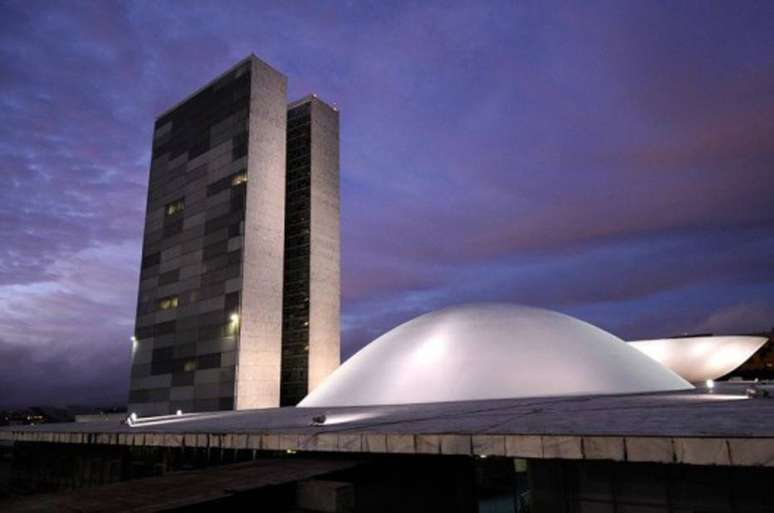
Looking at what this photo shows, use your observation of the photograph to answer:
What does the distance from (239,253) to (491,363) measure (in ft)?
105

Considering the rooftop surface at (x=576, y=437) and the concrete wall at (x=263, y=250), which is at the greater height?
the concrete wall at (x=263, y=250)

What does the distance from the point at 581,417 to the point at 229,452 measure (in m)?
18.2

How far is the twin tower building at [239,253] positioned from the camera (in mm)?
48688

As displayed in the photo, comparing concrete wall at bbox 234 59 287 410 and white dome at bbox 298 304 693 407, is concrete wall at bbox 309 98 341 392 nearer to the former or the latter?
concrete wall at bbox 234 59 287 410

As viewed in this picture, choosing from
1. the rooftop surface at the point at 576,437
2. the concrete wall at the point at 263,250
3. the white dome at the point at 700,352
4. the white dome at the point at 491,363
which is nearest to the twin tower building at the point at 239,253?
the concrete wall at the point at 263,250

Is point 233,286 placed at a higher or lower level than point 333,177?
lower

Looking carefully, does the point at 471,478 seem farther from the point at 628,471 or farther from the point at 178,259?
the point at 178,259

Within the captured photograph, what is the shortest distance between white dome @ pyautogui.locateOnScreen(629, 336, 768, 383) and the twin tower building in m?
35.4

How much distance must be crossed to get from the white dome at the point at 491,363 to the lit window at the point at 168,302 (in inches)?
1218

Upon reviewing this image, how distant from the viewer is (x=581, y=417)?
37.0 ft

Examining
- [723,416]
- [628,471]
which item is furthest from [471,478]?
[723,416]

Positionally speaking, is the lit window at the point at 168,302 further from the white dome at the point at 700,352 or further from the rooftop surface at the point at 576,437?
the white dome at the point at 700,352

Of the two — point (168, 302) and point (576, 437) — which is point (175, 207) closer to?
point (168, 302)

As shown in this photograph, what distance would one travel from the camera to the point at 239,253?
49094 millimetres
